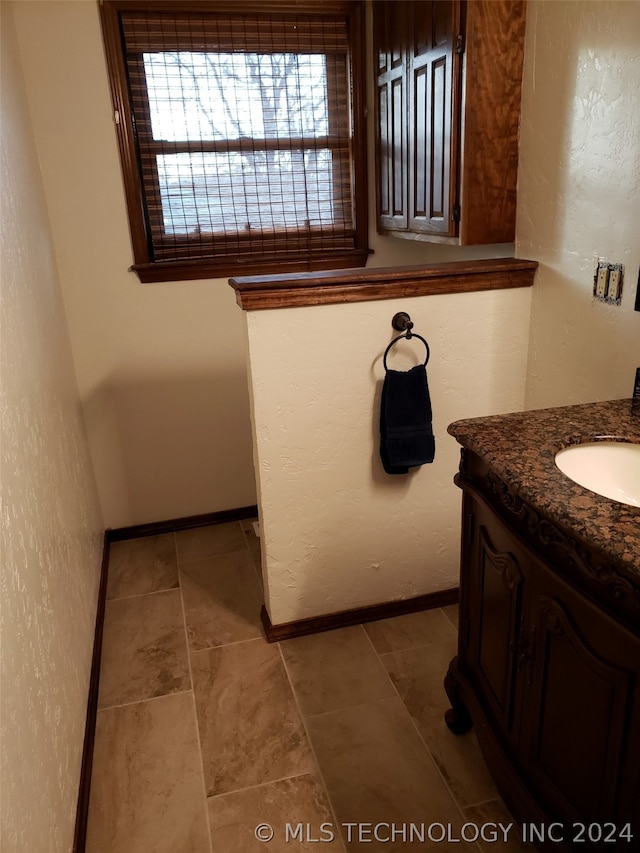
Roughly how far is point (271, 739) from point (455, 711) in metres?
0.54

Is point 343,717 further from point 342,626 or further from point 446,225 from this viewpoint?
point 446,225

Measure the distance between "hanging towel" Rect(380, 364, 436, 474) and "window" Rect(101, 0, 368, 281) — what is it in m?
1.16

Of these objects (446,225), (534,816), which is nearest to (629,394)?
(446,225)

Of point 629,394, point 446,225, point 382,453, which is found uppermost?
point 446,225

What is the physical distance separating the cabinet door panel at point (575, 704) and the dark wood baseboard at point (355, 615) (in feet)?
3.25

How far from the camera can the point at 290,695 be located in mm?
2004

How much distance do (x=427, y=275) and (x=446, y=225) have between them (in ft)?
0.99

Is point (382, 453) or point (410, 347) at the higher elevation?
point (410, 347)

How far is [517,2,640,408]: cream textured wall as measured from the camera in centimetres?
161

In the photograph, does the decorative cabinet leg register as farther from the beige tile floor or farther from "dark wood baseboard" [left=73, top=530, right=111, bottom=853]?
"dark wood baseboard" [left=73, top=530, right=111, bottom=853]

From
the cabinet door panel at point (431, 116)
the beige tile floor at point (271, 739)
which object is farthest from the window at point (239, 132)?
the beige tile floor at point (271, 739)

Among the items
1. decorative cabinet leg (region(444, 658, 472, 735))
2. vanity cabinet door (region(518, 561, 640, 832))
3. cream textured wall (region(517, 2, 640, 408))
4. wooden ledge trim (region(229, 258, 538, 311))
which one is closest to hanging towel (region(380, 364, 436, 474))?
wooden ledge trim (region(229, 258, 538, 311))

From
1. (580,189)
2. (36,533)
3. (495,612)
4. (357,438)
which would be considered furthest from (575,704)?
(580,189)

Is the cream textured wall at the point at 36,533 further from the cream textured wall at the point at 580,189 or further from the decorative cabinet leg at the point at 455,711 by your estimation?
the cream textured wall at the point at 580,189
